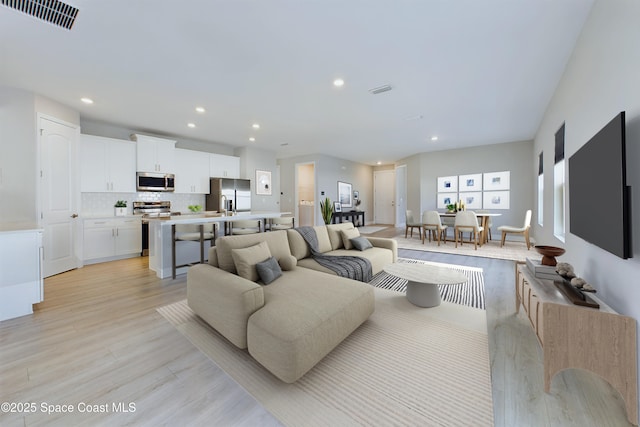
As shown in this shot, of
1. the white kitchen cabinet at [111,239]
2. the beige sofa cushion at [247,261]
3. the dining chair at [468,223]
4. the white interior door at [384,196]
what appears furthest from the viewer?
the white interior door at [384,196]

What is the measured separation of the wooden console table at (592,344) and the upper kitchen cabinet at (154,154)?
254 inches

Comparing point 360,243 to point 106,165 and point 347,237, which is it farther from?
point 106,165

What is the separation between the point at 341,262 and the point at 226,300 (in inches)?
59.9

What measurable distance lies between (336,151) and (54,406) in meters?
7.56

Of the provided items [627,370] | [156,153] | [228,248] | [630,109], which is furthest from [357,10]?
[156,153]

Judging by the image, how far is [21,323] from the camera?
2.26 meters

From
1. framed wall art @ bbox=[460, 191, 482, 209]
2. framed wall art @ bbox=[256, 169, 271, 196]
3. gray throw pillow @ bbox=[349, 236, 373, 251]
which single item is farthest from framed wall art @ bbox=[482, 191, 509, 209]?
framed wall art @ bbox=[256, 169, 271, 196]

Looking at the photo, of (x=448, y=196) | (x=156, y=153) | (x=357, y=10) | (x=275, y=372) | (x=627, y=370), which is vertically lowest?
(x=275, y=372)

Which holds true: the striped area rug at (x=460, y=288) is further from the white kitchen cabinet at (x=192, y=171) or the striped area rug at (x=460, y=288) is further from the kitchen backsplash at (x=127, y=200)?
the kitchen backsplash at (x=127, y=200)

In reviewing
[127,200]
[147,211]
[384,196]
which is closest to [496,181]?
[384,196]

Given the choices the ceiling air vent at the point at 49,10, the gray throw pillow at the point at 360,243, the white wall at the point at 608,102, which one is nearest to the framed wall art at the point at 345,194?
the gray throw pillow at the point at 360,243

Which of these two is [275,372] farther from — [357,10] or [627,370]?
[357,10]

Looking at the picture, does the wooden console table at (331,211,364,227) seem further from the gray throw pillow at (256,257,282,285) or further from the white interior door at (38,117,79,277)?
the white interior door at (38,117,79,277)

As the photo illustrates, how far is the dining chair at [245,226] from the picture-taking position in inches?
178
